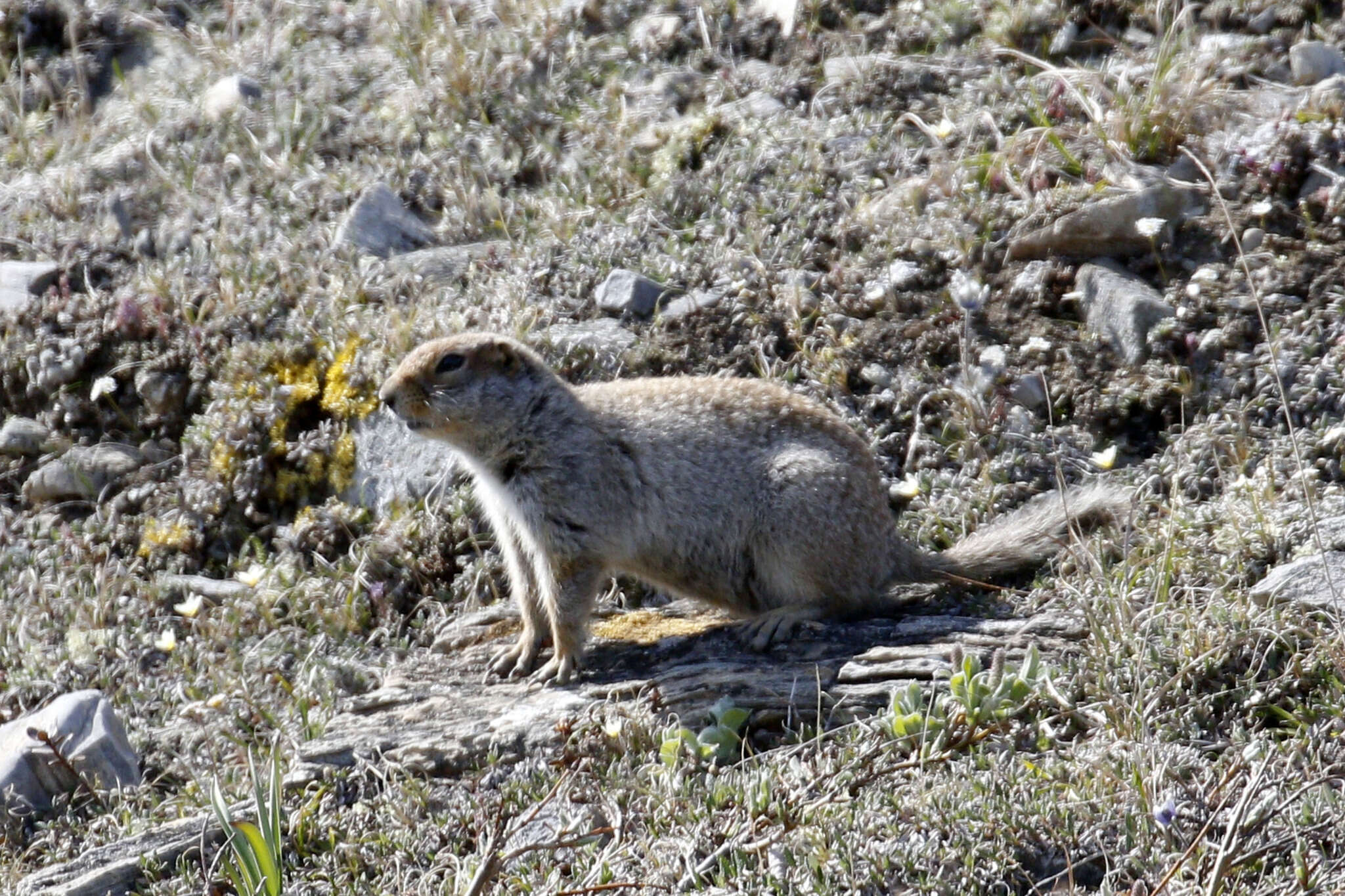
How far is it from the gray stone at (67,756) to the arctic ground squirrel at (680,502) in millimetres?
1485

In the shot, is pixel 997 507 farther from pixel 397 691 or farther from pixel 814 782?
pixel 397 691

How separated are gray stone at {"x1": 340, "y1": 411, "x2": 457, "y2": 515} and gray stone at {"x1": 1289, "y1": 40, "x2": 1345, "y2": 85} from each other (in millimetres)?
5122

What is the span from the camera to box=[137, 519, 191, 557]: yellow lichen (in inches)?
279

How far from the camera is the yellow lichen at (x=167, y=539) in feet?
23.2

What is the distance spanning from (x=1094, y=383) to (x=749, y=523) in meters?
1.99

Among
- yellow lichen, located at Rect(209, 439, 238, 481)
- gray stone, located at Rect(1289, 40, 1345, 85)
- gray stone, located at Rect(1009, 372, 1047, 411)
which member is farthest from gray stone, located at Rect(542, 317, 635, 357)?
gray stone, located at Rect(1289, 40, 1345, 85)

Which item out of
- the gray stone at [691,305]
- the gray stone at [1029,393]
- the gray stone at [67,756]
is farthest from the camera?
the gray stone at [691,305]

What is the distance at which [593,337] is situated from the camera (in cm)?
729

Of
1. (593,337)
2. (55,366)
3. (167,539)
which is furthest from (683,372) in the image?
(55,366)

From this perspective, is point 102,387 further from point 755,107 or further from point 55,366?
point 755,107

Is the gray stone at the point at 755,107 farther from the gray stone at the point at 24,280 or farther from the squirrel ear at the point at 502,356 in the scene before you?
the gray stone at the point at 24,280

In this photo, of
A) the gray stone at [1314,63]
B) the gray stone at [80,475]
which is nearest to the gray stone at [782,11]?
the gray stone at [1314,63]

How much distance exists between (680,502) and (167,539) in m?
2.92

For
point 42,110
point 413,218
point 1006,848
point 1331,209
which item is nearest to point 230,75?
point 42,110
